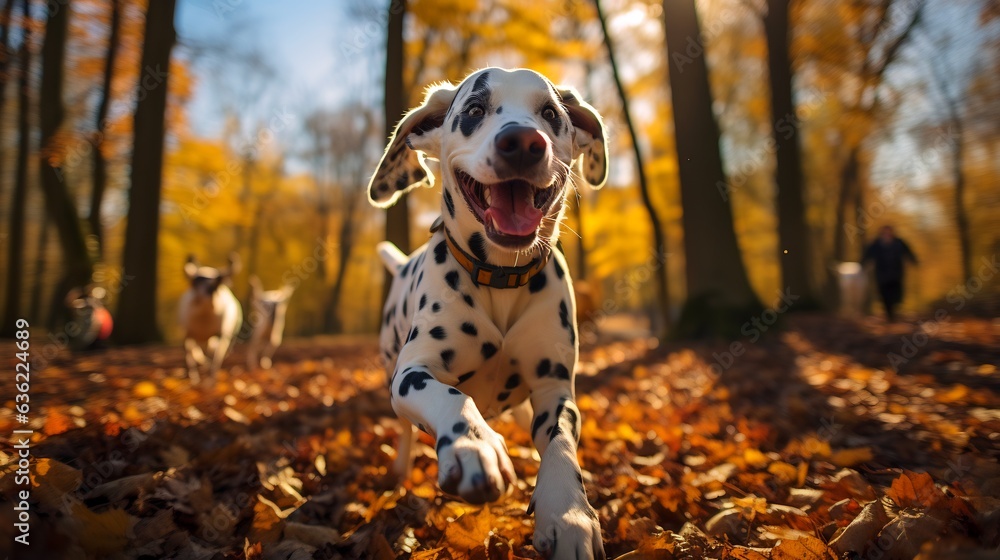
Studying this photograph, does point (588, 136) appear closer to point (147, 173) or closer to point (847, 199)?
point (147, 173)

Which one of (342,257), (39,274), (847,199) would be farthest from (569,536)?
(39,274)

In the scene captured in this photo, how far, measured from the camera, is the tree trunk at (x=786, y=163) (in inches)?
543

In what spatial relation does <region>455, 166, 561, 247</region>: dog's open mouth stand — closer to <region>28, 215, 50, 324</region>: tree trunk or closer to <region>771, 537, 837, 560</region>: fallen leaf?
<region>771, 537, 837, 560</region>: fallen leaf

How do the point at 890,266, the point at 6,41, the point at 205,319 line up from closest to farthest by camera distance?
the point at 205,319
the point at 6,41
the point at 890,266

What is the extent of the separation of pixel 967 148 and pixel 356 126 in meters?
25.5

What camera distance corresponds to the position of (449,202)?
2.88m

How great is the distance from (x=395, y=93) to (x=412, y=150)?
266 inches

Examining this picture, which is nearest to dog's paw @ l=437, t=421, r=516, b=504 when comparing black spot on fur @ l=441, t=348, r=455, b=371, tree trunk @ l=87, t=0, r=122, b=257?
black spot on fur @ l=441, t=348, r=455, b=371

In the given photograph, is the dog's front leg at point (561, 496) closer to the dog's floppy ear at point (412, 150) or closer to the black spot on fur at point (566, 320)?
the black spot on fur at point (566, 320)

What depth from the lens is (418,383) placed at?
2.37 meters

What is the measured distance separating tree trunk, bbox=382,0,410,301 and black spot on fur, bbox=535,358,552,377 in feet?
22.4

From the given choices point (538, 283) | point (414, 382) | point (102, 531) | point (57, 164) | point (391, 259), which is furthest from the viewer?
point (57, 164)

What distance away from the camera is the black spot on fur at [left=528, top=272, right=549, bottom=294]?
2848 millimetres

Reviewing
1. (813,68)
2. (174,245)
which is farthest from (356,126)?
(813,68)
